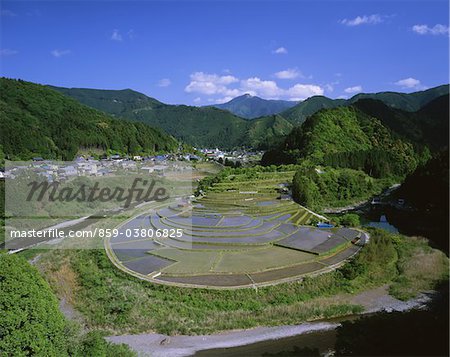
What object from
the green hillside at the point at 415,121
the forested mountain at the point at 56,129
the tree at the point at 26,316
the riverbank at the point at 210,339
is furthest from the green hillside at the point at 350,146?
the tree at the point at 26,316

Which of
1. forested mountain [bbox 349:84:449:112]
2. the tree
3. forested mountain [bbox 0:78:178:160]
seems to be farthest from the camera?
forested mountain [bbox 349:84:449:112]

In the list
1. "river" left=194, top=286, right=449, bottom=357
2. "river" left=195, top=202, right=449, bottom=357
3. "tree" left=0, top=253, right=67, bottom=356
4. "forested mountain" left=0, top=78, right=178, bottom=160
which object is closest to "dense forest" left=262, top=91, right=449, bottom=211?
"river" left=195, top=202, right=449, bottom=357

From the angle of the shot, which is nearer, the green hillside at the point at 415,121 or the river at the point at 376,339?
the river at the point at 376,339

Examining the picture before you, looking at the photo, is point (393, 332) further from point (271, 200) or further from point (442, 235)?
point (271, 200)

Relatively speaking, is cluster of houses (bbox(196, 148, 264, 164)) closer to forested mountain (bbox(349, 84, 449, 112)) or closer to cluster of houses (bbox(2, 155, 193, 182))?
cluster of houses (bbox(2, 155, 193, 182))

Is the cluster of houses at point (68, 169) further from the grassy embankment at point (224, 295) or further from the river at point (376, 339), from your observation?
the river at point (376, 339)

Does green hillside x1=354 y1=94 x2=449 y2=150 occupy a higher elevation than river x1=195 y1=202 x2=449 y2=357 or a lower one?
higher
